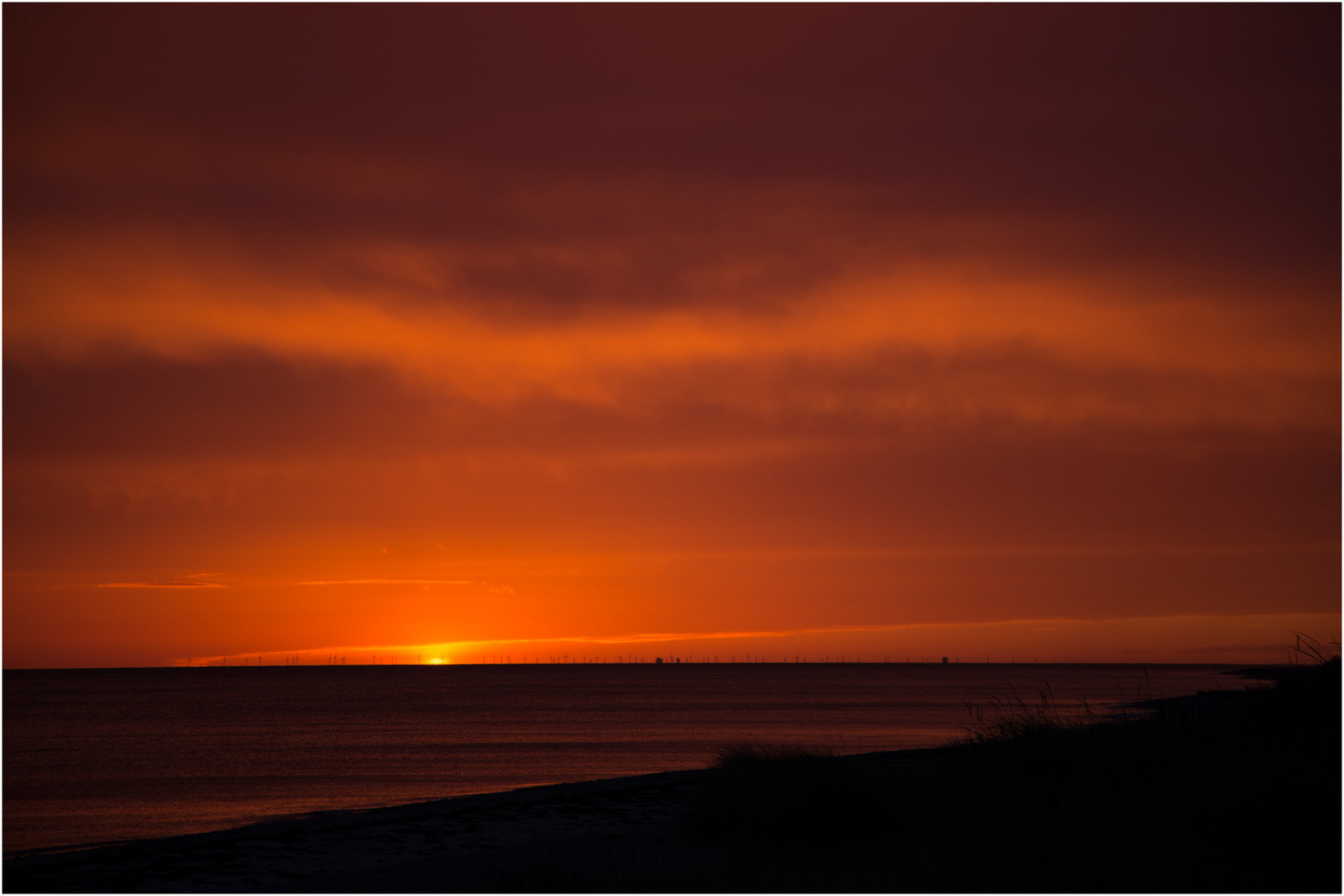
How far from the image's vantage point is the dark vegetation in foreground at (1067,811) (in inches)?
419

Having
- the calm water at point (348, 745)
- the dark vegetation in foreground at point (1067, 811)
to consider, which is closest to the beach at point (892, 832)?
the dark vegetation in foreground at point (1067, 811)

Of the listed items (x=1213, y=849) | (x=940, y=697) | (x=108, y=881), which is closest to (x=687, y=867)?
(x=1213, y=849)

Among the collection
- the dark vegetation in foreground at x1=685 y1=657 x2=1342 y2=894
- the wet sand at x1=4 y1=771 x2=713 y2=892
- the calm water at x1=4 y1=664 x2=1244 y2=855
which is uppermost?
the dark vegetation in foreground at x1=685 y1=657 x2=1342 y2=894

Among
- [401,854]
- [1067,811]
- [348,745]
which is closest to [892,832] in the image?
[1067,811]

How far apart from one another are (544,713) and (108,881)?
92.9 m

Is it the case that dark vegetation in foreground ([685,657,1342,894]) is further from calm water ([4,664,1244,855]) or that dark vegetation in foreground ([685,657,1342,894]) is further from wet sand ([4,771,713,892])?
calm water ([4,664,1244,855])

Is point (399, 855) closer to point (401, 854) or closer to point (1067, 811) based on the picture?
point (401, 854)

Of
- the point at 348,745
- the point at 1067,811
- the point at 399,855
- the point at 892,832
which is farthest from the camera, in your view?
the point at 348,745

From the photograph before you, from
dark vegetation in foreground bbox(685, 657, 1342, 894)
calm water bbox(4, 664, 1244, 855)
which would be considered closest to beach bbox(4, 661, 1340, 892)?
dark vegetation in foreground bbox(685, 657, 1342, 894)

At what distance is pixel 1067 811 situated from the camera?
1297cm

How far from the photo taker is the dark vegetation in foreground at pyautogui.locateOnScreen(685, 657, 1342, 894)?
10633 mm

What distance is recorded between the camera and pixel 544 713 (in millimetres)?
103438

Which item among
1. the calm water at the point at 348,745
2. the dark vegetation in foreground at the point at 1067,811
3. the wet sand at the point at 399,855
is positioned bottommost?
the calm water at the point at 348,745

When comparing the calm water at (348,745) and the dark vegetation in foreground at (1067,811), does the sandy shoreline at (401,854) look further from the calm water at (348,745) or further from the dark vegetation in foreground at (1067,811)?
the calm water at (348,745)
